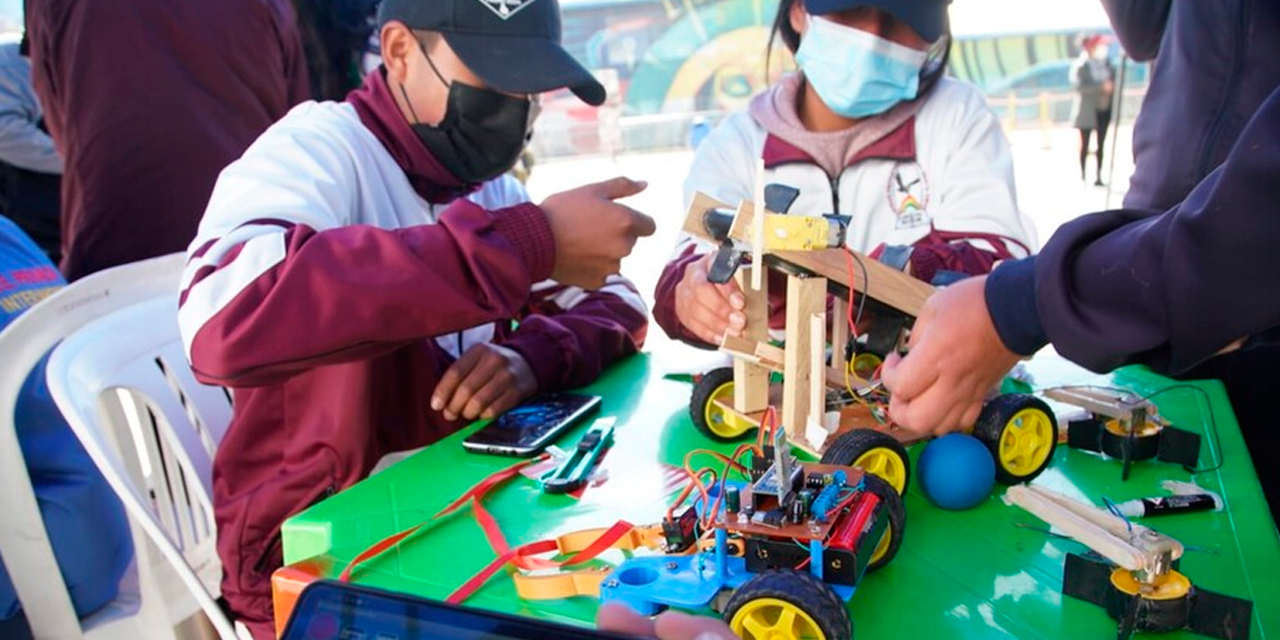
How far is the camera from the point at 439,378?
4.69 feet

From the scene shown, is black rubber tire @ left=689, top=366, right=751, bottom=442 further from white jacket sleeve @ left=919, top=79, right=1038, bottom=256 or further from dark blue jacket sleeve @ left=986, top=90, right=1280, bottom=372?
white jacket sleeve @ left=919, top=79, right=1038, bottom=256

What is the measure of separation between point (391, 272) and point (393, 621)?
66 centimetres

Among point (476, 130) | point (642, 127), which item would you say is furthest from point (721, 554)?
point (642, 127)

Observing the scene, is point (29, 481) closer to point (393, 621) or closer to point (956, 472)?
point (393, 621)

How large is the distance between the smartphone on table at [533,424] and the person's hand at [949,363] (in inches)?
20.3

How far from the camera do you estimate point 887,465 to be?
0.96 m

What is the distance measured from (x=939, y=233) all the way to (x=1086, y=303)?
2.76 ft

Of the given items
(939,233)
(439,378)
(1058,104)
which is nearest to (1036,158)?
(1058,104)

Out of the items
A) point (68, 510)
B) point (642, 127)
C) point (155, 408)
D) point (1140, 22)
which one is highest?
point (1140, 22)

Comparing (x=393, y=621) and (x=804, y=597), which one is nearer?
(x=393, y=621)

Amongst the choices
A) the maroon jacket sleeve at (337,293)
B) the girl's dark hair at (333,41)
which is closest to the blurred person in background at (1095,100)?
the girl's dark hair at (333,41)

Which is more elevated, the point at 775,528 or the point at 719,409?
the point at 775,528

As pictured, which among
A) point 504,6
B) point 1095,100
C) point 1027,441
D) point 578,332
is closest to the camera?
point 1027,441

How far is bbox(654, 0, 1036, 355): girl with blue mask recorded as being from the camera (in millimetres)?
1540
